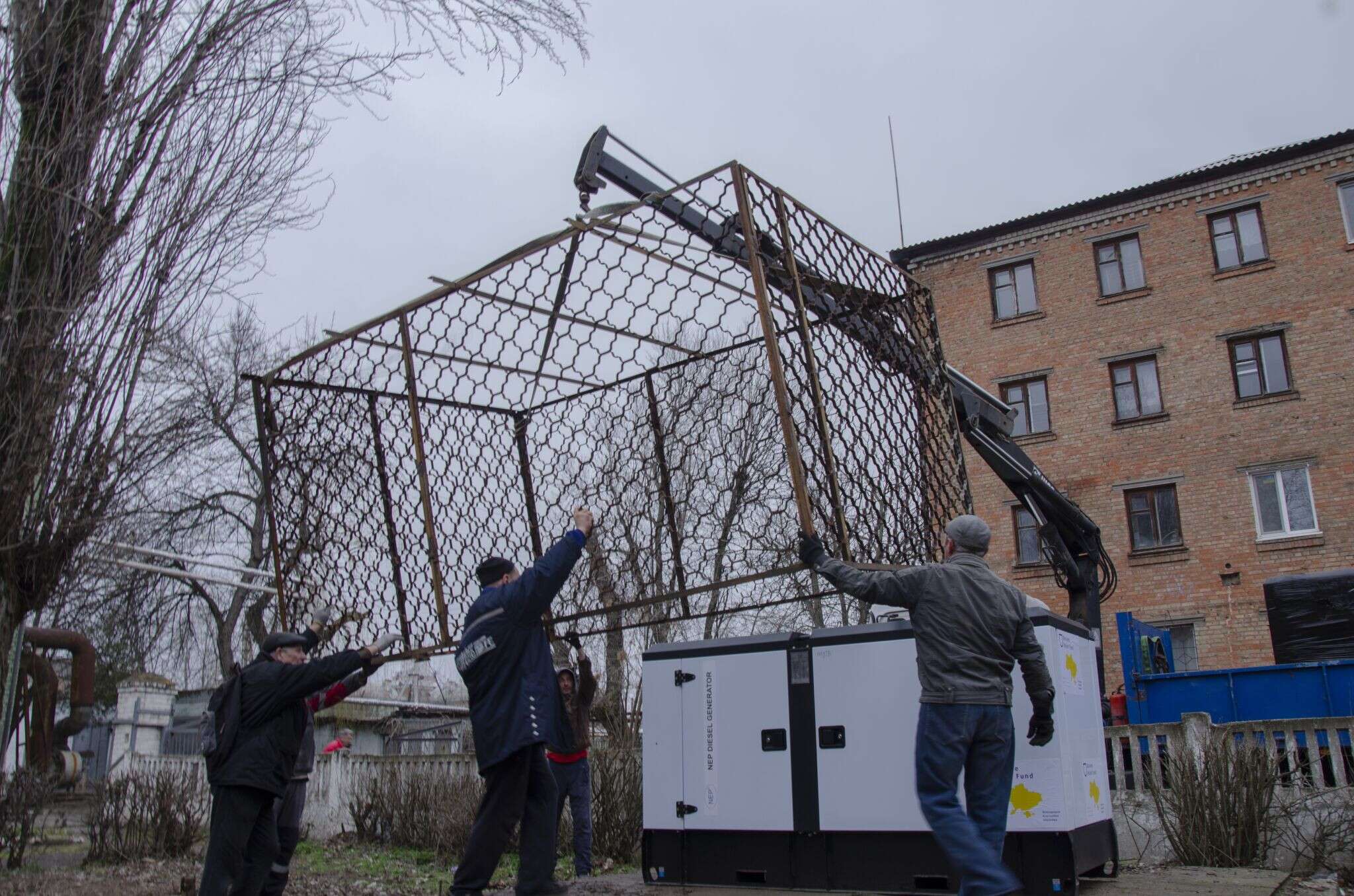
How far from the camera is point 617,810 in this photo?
368 inches

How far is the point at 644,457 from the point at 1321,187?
20228mm

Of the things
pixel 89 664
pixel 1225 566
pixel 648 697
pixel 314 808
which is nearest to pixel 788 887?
pixel 648 697

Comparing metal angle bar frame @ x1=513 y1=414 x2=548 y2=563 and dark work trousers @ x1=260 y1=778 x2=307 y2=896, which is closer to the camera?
dark work trousers @ x1=260 y1=778 x2=307 y2=896

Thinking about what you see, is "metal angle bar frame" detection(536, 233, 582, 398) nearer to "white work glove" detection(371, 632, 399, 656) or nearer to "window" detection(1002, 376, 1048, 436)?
"white work glove" detection(371, 632, 399, 656)

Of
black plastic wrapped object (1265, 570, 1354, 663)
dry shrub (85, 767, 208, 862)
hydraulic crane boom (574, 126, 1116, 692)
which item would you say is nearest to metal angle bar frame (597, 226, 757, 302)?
hydraulic crane boom (574, 126, 1116, 692)

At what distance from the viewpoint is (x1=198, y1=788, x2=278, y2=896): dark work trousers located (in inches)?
198

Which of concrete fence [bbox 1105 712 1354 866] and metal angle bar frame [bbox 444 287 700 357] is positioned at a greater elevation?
metal angle bar frame [bbox 444 287 700 357]

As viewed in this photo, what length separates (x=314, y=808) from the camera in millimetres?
13078

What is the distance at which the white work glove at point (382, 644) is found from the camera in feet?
18.8

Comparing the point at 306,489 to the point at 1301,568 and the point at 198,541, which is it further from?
the point at 1301,568

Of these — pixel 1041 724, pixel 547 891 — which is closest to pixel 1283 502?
pixel 1041 724

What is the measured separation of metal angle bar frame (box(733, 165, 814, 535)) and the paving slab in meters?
2.46

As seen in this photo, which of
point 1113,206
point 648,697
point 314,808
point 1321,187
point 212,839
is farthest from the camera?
point 1113,206

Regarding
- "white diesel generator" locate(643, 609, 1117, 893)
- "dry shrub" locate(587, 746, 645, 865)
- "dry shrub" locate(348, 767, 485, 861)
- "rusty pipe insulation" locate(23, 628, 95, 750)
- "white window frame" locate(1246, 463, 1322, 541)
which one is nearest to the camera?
"white diesel generator" locate(643, 609, 1117, 893)
